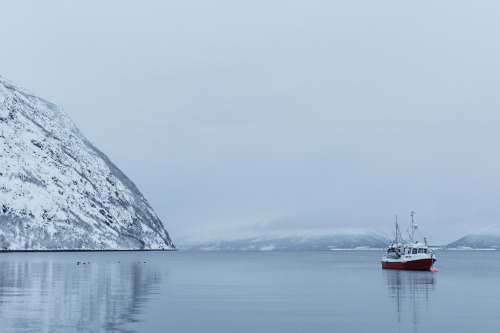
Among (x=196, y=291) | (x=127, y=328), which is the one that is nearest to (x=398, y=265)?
(x=196, y=291)

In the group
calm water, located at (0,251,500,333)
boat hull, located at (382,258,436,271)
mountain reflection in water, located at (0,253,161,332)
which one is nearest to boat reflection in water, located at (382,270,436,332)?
calm water, located at (0,251,500,333)

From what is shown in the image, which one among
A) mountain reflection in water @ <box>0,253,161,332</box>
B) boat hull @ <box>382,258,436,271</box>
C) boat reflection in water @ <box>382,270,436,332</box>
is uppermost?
boat hull @ <box>382,258,436,271</box>

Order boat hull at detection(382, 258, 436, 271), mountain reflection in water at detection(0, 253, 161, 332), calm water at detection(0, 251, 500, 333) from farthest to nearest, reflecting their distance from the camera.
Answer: boat hull at detection(382, 258, 436, 271), calm water at detection(0, 251, 500, 333), mountain reflection in water at detection(0, 253, 161, 332)

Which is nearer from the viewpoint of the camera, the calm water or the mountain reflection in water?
the mountain reflection in water

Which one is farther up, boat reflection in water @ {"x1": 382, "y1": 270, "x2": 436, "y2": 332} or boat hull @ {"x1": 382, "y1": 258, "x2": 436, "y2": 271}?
boat hull @ {"x1": 382, "y1": 258, "x2": 436, "y2": 271}

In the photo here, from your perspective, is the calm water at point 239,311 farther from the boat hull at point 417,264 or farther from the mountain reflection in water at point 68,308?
the boat hull at point 417,264

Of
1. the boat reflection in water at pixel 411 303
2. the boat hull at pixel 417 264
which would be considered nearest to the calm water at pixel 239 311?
the boat reflection in water at pixel 411 303

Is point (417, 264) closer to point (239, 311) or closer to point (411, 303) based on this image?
point (411, 303)

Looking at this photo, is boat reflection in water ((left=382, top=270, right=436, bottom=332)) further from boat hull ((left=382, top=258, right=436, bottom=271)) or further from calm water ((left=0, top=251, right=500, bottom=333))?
boat hull ((left=382, top=258, right=436, bottom=271))

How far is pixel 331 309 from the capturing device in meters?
56.1

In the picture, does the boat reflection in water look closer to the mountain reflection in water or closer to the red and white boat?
the mountain reflection in water

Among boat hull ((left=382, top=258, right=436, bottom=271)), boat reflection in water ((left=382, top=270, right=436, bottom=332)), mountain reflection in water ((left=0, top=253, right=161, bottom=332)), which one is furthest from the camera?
boat hull ((left=382, top=258, right=436, bottom=271))

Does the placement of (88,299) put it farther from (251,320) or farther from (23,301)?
(251,320)

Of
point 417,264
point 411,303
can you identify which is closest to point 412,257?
point 417,264
